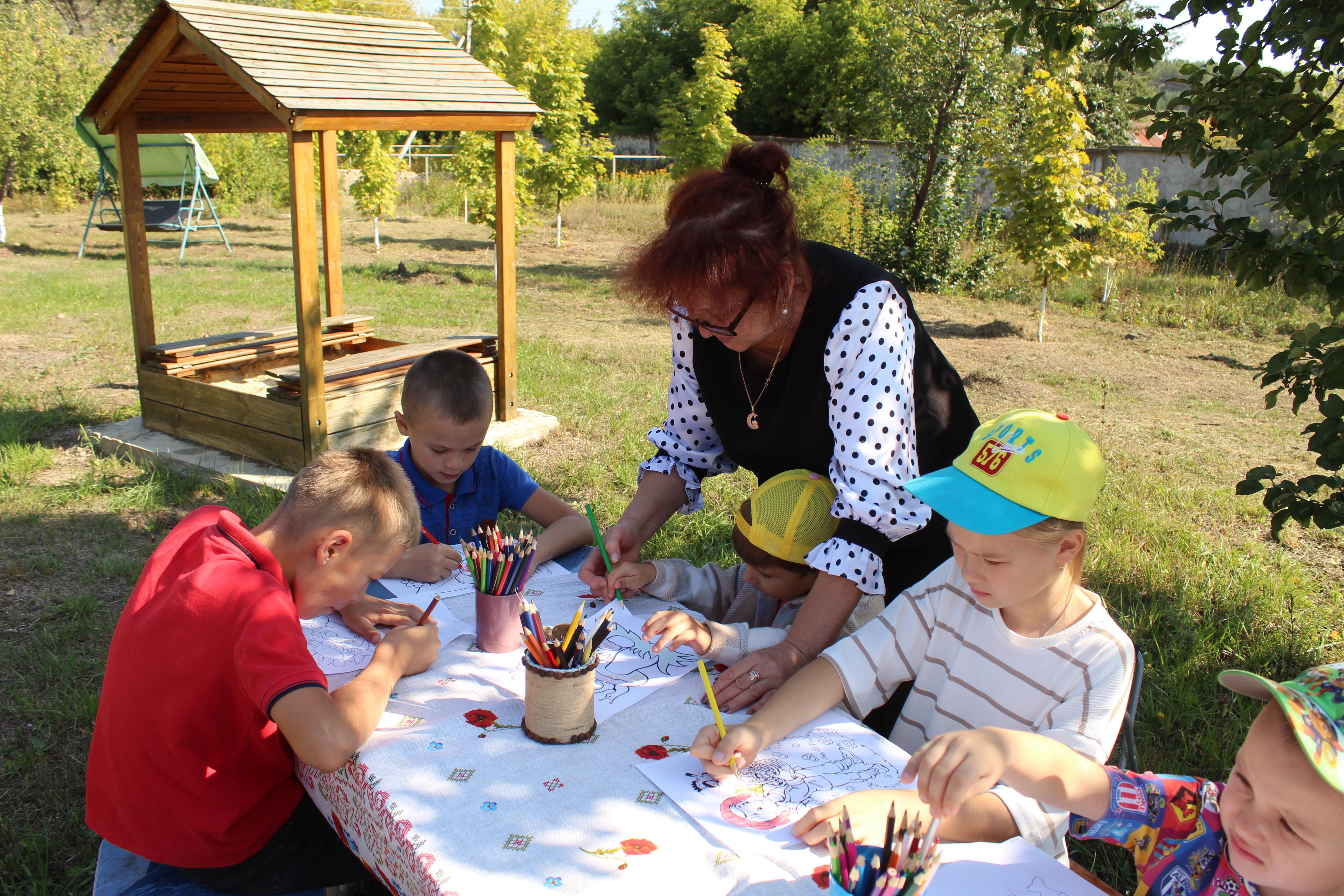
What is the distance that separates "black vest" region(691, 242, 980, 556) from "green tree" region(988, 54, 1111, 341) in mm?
7708

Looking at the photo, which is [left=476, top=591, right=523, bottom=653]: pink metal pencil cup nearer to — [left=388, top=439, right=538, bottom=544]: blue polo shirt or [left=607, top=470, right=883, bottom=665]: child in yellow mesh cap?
[left=607, top=470, right=883, bottom=665]: child in yellow mesh cap

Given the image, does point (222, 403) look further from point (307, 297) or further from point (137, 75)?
point (137, 75)

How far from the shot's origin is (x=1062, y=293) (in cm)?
1219

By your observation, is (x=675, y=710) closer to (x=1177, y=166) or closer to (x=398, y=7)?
(x=1177, y=166)

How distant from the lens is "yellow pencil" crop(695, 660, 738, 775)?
1478 mm

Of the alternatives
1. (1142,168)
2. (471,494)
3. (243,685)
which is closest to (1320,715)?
(243,685)

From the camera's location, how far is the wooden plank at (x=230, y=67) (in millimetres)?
4266

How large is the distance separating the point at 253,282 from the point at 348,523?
35.8 ft

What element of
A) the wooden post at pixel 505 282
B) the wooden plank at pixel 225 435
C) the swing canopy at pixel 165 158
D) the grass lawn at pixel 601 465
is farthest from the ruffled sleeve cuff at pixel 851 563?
the swing canopy at pixel 165 158

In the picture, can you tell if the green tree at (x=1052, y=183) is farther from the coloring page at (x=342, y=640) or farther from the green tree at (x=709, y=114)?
the coloring page at (x=342, y=640)

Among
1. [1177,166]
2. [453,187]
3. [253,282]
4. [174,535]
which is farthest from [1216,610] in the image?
[453,187]

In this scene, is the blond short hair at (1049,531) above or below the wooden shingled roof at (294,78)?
below

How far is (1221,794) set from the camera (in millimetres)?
1314

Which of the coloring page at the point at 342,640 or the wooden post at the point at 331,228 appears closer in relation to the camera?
the coloring page at the point at 342,640
